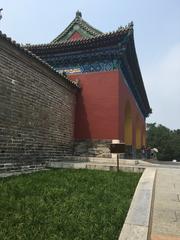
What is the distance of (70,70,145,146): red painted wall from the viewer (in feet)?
39.8

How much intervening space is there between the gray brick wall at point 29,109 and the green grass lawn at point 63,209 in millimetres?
1750

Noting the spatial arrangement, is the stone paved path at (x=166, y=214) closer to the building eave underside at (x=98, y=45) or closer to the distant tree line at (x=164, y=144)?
the building eave underside at (x=98, y=45)

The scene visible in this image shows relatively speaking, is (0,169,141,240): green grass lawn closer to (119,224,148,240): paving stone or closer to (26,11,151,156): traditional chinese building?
(119,224,148,240): paving stone

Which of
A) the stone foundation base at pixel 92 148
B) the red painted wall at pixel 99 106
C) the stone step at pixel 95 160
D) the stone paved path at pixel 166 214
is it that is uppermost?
the red painted wall at pixel 99 106

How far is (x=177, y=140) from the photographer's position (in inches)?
2178

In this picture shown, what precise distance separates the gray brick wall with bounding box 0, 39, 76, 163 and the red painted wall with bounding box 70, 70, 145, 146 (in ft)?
4.85

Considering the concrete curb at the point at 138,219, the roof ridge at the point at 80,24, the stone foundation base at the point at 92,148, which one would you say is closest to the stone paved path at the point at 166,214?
the concrete curb at the point at 138,219

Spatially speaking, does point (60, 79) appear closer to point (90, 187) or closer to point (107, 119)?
point (107, 119)

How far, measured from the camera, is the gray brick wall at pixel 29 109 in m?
7.22

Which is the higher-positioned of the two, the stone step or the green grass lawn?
the stone step

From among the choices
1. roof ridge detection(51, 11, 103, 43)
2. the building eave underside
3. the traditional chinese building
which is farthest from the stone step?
roof ridge detection(51, 11, 103, 43)

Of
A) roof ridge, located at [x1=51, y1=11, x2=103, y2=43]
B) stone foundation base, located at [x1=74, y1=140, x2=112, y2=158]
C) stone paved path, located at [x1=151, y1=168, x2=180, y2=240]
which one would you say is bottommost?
stone paved path, located at [x1=151, y1=168, x2=180, y2=240]

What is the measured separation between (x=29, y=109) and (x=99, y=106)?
15.4ft

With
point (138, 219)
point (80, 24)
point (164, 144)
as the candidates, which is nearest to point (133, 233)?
point (138, 219)
